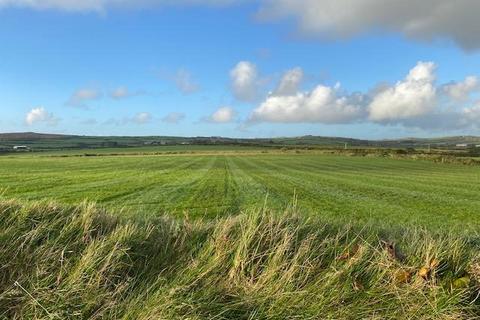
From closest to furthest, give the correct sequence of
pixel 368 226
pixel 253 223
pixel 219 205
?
1. pixel 253 223
2. pixel 368 226
3. pixel 219 205

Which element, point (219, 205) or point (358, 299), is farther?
point (219, 205)

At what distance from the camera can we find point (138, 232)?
A: 561 cm

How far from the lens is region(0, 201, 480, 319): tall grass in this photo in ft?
14.8

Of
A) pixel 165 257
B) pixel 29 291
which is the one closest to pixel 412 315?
pixel 165 257

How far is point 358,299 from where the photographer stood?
4699 mm

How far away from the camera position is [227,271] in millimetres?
5078

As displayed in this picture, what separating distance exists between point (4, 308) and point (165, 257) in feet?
5.30

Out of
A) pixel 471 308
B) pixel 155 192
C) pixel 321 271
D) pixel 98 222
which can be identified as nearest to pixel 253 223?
pixel 321 271

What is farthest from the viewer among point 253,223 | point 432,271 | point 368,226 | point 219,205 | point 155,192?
point 155,192

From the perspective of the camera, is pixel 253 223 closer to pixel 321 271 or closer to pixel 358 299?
pixel 321 271

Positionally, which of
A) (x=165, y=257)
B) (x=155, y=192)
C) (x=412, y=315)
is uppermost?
(x=165, y=257)

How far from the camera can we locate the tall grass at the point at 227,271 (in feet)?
14.8

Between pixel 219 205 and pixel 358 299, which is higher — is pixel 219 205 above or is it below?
below

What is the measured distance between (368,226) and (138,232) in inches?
116
